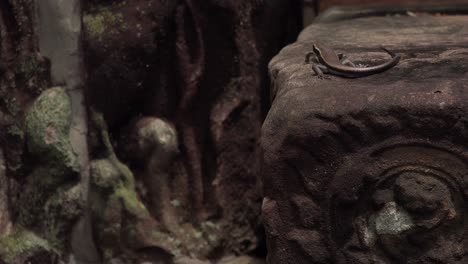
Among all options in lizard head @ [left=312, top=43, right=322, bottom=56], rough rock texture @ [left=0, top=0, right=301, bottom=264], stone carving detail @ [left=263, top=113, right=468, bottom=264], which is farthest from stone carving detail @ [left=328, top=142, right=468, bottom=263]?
rough rock texture @ [left=0, top=0, right=301, bottom=264]

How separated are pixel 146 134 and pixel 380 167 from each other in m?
0.89

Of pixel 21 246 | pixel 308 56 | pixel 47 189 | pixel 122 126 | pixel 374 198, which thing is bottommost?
pixel 21 246

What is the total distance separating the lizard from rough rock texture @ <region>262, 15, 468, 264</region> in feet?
0.06

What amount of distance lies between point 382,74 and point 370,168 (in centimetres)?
24

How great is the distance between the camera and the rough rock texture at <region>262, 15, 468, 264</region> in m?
1.79

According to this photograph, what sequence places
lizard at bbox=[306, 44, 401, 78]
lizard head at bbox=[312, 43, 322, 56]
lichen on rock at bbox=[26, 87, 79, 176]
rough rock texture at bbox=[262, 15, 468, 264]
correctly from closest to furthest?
rough rock texture at bbox=[262, 15, 468, 264]
lizard at bbox=[306, 44, 401, 78]
lizard head at bbox=[312, 43, 322, 56]
lichen on rock at bbox=[26, 87, 79, 176]

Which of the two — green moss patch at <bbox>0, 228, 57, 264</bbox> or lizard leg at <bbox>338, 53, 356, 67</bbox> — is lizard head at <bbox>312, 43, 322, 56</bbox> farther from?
green moss patch at <bbox>0, 228, 57, 264</bbox>

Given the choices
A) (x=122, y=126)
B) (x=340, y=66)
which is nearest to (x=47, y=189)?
(x=122, y=126)

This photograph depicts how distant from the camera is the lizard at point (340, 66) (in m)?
1.94

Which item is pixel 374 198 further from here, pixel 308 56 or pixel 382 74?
pixel 308 56

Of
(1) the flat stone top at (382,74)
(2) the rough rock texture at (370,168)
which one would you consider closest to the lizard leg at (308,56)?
(1) the flat stone top at (382,74)

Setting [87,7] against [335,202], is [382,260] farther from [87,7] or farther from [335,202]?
[87,7]

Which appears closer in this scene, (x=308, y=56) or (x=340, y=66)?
(x=340, y=66)

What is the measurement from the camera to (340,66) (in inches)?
77.2
